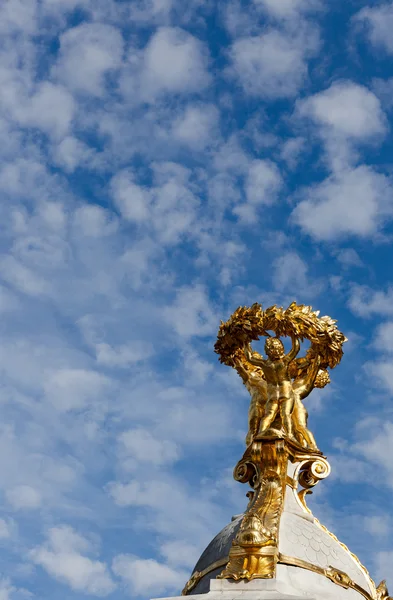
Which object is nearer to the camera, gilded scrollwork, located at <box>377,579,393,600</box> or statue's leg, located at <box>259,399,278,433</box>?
gilded scrollwork, located at <box>377,579,393,600</box>

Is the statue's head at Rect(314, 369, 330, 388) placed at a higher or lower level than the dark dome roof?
higher

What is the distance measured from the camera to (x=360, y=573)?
18797mm

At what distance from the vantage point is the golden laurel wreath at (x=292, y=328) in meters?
21.6

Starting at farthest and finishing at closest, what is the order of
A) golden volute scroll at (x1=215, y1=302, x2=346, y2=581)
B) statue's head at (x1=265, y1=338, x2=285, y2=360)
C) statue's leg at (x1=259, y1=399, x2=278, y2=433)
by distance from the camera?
statue's head at (x1=265, y1=338, x2=285, y2=360), statue's leg at (x1=259, y1=399, x2=278, y2=433), golden volute scroll at (x1=215, y1=302, x2=346, y2=581)

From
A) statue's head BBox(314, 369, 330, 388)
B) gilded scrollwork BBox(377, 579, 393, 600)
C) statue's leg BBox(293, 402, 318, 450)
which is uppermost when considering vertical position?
statue's head BBox(314, 369, 330, 388)

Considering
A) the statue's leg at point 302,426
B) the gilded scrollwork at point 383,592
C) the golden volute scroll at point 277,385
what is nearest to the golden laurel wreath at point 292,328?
the golden volute scroll at point 277,385

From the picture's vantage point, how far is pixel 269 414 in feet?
70.3

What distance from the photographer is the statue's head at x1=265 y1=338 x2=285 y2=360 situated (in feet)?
71.5

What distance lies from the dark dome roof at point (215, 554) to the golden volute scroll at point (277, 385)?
57 cm

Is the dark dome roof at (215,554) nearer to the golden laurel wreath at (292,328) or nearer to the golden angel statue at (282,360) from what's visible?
the golden angel statue at (282,360)

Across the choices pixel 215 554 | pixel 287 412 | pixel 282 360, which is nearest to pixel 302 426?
pixel 287 412

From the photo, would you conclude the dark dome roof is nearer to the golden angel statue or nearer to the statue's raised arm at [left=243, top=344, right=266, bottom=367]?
the golden angel statue

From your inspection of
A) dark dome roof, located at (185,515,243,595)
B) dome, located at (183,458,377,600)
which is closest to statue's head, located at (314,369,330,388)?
dome, located at (183,458,377,600)

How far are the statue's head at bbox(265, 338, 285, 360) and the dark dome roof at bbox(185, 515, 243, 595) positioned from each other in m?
4.01
